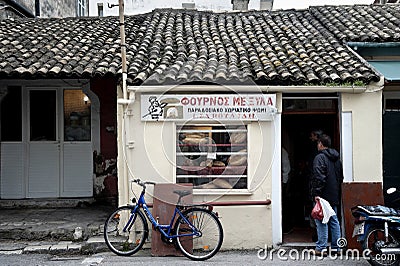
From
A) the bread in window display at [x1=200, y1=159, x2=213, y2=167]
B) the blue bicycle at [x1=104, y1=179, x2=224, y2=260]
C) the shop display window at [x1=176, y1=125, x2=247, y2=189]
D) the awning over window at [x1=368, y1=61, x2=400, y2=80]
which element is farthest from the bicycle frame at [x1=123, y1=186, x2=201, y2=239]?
the awning over window at [x1=368, y1=61, x2=400, y2=80]

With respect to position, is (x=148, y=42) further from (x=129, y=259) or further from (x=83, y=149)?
(x=129, y=259)

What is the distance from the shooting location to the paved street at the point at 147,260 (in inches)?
308

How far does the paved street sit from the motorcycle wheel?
0.52 m

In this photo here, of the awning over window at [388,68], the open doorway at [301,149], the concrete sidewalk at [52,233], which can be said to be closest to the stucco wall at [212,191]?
the open doorway at [301,149]

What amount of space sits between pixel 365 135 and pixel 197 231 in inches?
139

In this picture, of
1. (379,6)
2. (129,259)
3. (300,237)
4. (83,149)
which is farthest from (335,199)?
(379,6)

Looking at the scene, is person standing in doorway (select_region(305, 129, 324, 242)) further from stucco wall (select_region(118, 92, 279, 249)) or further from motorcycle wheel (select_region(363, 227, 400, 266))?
motorcycle wheel (select_region(363, 227, 400, 266))

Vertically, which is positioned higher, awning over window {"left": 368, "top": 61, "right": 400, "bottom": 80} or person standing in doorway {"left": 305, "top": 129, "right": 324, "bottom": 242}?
awning over window {"left": 368, "top": 61, "right": 400, "bottom": 80}

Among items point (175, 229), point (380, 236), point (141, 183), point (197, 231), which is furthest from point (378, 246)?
point (141, 183)

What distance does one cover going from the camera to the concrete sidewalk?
27.8 ft

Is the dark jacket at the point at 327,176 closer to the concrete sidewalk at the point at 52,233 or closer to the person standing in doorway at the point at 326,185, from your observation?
the person standing in doorway at the point at 326,185

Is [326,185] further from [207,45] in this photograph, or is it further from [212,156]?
[207,45]

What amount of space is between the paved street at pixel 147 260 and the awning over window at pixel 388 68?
11.9 feet

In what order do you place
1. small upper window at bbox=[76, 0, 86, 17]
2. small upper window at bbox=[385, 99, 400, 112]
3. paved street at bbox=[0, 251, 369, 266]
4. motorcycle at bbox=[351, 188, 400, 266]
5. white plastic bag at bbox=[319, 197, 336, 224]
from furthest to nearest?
1. small upper window at bbox=[76, 0, 86, 17]
2. small upper window at bbox=[385, 99, 400, 112]
3. white plastic bag at bbox=[319, 197, 336, 224]
4. paved street at bbox=[0, 251, 369, 266]
5. motorcycle at bbox=[351, 188, 400, 266]
